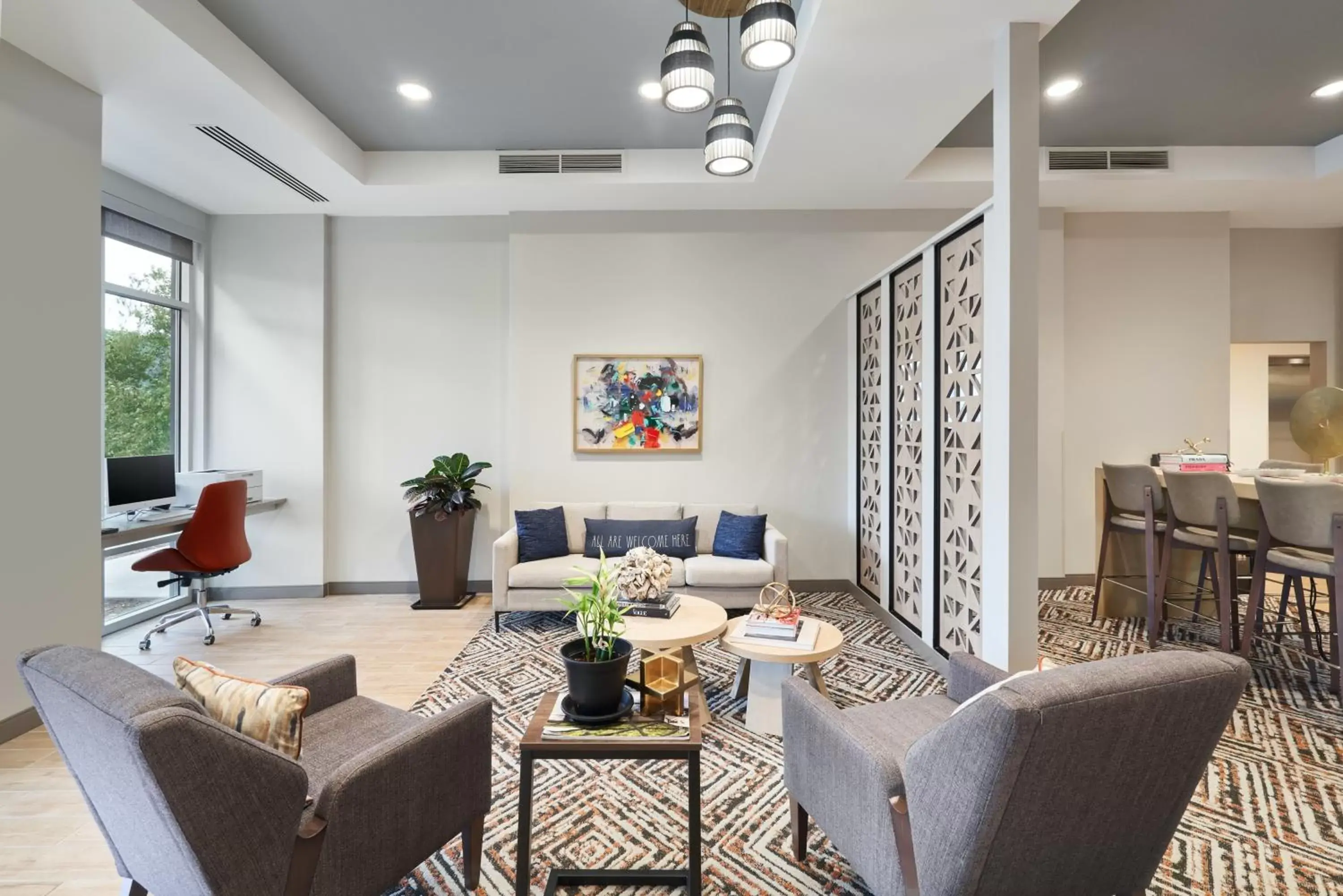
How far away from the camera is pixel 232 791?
125 cm

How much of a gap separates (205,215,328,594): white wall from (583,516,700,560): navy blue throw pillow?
7.87 ft

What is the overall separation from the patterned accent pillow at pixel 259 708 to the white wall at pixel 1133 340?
5.69 meters

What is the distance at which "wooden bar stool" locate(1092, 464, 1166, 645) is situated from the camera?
13.1ft

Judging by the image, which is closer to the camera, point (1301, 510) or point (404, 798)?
point (404, 798)

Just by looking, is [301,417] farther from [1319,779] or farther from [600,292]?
[1319,779]

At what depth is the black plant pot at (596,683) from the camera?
69.2 inches

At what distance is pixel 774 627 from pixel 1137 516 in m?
3.06

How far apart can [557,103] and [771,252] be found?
213 centimetres

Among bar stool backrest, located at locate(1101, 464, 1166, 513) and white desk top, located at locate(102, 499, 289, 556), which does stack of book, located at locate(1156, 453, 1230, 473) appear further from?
white desk top, located at locate(102, 499, 289, 556)

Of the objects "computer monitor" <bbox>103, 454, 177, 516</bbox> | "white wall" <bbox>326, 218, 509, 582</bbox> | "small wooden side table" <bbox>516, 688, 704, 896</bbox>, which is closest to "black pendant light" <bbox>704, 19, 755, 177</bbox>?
"small wooden side table" <bbox>516, 688, 704, 896</bbox>

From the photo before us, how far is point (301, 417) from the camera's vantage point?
5.27 m

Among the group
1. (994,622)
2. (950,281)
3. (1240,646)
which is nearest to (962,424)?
(950,281)

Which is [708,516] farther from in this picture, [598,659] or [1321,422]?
[1321,422]

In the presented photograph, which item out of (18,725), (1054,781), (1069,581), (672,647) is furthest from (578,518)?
(1069,581)
